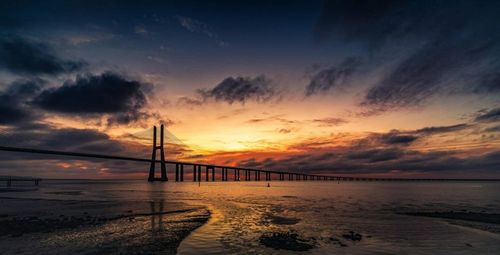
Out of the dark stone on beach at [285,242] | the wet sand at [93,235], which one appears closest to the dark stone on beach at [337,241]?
the dark stone on beach at [285,242]

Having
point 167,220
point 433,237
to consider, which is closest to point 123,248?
point 167,220

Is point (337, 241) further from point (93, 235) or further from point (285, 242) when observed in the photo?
point (93, 235)

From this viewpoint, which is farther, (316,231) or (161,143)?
(161,143)

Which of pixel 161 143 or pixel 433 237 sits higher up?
pixel 161 143

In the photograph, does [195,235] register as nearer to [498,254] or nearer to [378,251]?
[378,251]

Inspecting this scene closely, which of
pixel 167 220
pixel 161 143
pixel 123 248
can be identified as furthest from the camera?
pixel 161 143

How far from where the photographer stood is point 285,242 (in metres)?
15.7

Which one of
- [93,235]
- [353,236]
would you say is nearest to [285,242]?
[353,236]

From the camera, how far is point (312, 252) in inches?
543

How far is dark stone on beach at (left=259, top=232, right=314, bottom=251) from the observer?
14617 mm

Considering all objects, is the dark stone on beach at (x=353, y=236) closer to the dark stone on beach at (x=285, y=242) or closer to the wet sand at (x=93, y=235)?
the dark stone on beach at (x=285, y=242)

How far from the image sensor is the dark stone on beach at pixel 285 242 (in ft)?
48.0

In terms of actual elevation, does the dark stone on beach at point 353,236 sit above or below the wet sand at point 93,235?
below

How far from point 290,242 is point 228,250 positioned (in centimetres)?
341
